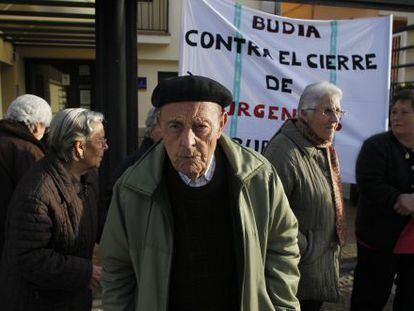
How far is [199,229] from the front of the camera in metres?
1.59

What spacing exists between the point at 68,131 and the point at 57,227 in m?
0.48

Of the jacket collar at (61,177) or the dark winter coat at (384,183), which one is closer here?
the jacket collar at (61,177)

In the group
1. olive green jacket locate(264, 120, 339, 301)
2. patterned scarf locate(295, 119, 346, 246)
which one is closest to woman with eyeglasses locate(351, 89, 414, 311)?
patterned scarf locate(295, 119, 346, 246)

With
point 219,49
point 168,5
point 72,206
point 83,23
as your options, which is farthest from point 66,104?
point 72,206

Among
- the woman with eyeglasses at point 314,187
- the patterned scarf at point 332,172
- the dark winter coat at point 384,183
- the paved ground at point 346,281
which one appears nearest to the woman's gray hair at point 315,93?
the woman with eyeglasses at point 314,187

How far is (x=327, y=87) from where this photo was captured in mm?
2482

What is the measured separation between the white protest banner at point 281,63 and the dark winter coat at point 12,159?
125 cm

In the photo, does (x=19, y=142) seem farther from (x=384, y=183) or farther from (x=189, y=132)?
(x=384, y=183)

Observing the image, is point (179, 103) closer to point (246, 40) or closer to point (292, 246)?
point (292, 246)

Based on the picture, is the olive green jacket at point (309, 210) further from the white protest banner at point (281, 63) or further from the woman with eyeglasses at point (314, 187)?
the white protest banner at point (281, 63)

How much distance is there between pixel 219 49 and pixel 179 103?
6.71ft

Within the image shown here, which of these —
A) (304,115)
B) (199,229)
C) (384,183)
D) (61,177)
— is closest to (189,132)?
(199,229)

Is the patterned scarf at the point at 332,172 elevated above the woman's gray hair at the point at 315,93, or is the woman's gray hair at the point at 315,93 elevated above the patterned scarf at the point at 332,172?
the woman's gray hair at the point at 315,93

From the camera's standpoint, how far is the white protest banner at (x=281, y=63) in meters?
3.32
